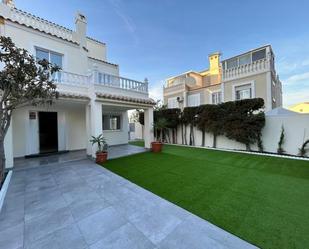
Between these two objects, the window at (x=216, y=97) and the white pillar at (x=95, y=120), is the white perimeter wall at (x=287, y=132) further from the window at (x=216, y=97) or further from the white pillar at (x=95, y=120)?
the white pillar at (x=95, y=120)

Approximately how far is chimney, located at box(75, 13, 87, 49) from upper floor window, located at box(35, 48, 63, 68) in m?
1.85

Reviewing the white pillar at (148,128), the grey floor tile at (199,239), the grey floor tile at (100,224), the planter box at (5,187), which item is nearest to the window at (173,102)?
the white pillar at (148,128)

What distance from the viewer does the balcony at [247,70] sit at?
11.7m

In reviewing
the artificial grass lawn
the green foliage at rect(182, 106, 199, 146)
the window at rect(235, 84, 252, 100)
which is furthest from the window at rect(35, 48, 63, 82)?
the window at rect(235, 84, 252, 100)

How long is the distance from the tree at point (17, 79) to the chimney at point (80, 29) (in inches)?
261

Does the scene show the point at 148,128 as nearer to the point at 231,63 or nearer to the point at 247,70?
the point at 247,70

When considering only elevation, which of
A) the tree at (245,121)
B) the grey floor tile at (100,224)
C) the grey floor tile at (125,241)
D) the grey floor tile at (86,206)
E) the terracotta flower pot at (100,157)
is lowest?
the grey floor tile at (86,206)

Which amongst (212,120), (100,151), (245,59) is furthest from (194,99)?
(100,151)

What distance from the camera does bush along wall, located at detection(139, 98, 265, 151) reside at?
29.3 feet

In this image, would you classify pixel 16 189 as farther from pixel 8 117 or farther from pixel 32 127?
pixel 32 127

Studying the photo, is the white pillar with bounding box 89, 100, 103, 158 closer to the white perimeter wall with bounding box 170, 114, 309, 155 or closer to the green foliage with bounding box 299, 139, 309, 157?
the white perimeter wall with bounding box 170, 114, 309, 155

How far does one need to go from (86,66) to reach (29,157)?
6798mm

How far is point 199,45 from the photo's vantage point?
46.8ft

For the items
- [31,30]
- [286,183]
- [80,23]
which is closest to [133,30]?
[80,23]
